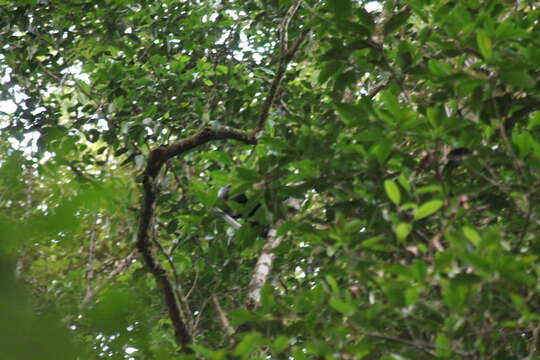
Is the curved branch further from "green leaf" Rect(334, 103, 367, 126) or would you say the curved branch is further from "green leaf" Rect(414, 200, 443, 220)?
"green leaf" Rect(414, 200, 443, 220)

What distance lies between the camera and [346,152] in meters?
2.26

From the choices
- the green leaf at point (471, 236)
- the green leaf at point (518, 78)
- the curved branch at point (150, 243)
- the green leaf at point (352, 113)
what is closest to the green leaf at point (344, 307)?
the green leaf at point (471, 236)

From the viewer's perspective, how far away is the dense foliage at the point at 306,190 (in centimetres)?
89

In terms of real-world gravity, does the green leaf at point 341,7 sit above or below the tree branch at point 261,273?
above

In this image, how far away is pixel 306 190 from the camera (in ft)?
7.73

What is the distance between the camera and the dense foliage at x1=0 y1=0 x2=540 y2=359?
89cm

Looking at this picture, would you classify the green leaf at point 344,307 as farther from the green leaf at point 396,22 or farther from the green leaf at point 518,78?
the green leaf at point 396,22

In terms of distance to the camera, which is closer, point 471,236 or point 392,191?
point 471,236

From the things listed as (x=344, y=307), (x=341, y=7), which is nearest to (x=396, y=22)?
(x=341, y=7)

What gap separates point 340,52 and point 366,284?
86 centimetres

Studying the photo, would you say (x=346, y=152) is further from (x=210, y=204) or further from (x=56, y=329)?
(x=56, y=329)

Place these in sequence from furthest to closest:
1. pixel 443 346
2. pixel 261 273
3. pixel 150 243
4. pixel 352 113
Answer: pixel 261 273 < pixel 150 243 < pixel 352 113 < pixel 443 346

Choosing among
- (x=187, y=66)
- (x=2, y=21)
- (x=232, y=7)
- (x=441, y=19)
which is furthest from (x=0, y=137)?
(x=441, y=19)

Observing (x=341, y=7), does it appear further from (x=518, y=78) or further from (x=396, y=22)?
(x=518, y=78)
